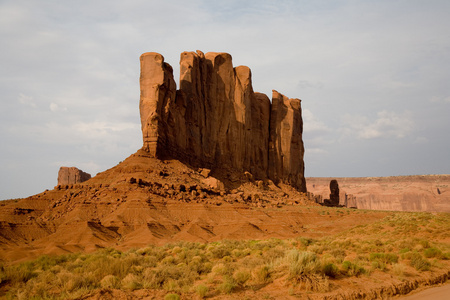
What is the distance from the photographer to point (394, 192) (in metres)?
143

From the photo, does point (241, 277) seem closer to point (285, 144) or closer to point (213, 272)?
point (213, 272)

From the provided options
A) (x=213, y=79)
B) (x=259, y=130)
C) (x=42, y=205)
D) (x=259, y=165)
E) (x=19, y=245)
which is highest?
(x=213, y=79)

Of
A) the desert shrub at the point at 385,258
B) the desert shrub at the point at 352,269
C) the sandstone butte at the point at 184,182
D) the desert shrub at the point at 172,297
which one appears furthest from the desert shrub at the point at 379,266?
the sandstone butte at the point at 184,182

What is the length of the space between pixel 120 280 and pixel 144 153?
3141 centimetres

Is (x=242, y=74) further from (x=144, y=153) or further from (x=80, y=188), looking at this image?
(x=80, y=188)

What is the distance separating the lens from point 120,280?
14164 mm

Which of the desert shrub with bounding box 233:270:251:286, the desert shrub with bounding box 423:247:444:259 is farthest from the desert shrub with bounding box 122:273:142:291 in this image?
the desert shrub with bounding box 423:247:444:259

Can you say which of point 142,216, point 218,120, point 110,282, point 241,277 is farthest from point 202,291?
point 218,120

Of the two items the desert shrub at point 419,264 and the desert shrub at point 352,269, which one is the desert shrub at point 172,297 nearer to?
the desert shrub at point 352,269

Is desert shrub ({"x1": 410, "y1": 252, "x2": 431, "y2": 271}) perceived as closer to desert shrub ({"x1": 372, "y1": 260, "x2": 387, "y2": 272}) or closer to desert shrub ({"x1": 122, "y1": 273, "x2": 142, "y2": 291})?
desert shrub ({"x1": 372, "y1": 260, "x2": 387, "y2": 272})

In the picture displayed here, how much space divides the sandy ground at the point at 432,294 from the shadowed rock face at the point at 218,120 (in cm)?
3468

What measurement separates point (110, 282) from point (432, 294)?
10963mm

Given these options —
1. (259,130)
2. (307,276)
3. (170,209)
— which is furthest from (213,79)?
(307,276)

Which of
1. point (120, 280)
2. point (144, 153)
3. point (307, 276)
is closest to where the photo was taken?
point (307, 276)
